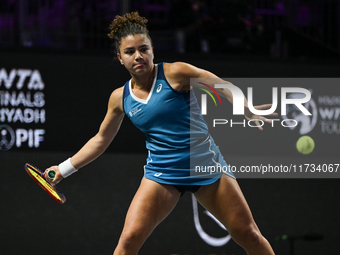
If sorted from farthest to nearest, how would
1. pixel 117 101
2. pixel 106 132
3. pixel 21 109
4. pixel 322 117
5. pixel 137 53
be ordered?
pixel 322 117 < pixel 21 109 < pixel 106 132 < pixel 117 101 < pixel 137 53

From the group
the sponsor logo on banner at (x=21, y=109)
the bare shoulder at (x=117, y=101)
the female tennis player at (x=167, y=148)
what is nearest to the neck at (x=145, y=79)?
the female tennis player at (x=167, y=148)

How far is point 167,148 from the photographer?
265 cm

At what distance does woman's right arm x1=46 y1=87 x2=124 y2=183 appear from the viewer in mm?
2805

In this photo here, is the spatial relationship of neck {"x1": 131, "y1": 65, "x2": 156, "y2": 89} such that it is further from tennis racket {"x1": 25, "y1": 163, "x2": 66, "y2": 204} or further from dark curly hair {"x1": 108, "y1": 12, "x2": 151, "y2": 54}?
tennis racket {"x1": 25, "y1": 163, "x2": 66, "y2": 204}

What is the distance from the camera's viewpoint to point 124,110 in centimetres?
275

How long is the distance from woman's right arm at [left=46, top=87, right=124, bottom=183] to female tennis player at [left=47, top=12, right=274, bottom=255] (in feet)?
0.39

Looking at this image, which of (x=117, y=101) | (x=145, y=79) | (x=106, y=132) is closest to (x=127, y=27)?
(x=145, y=79)

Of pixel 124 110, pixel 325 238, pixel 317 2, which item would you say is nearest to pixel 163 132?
pixel 124 110

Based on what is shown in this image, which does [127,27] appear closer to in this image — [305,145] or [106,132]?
[106,132]

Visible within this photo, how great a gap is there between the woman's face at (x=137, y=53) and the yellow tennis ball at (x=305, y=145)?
2.43 meters

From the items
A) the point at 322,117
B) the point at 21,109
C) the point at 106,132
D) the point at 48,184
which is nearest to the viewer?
the point at 106,132

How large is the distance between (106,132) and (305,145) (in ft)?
7.86

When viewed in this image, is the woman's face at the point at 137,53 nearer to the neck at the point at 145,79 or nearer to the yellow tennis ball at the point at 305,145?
the neck at the point at 145,79

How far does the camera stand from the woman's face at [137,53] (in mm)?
2584
